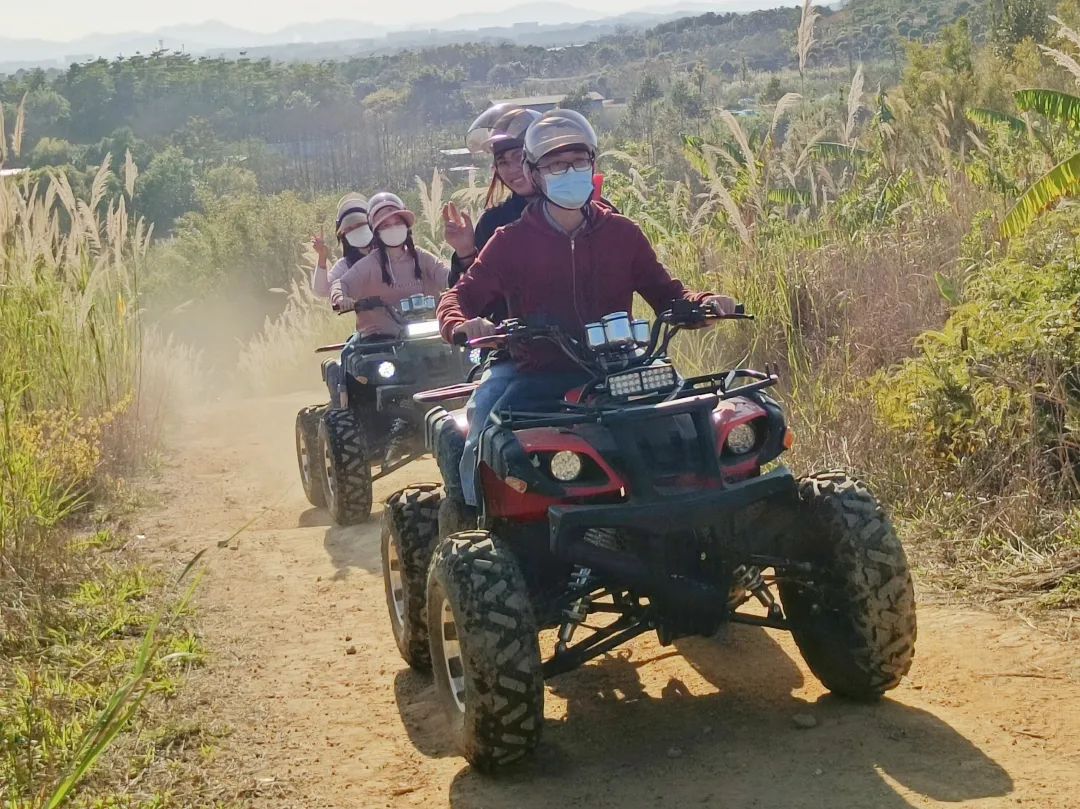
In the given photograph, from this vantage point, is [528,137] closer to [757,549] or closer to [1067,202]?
[757,549]

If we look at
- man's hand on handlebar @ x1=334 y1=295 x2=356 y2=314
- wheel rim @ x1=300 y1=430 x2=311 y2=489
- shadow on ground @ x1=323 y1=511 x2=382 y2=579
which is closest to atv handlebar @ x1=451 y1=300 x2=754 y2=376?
shadow on ground @ x1=323 y1=511 x2=382 y2=579

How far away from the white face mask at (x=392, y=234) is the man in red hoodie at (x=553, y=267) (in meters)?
4.62

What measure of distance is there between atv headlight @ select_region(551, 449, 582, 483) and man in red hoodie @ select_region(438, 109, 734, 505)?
53 cm

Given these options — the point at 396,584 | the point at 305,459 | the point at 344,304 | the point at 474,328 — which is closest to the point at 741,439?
the point at 474,328

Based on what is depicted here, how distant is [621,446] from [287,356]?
16780 millimetres

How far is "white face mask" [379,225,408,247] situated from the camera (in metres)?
10.2

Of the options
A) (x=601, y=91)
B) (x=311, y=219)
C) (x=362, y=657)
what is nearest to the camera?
(x=362, y=657)

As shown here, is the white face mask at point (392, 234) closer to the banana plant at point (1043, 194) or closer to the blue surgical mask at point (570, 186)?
the banana plant at point (1043, 194)

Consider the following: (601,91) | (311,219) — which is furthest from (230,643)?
(601,91)

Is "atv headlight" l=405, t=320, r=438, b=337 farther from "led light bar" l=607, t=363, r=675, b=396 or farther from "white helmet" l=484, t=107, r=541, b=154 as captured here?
"led light bar" l=607, t=363, r=675, b=396

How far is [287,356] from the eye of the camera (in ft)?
68.8

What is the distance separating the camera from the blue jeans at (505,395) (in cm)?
514

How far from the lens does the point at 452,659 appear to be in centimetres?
498

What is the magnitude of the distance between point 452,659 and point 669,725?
0.80 meters
